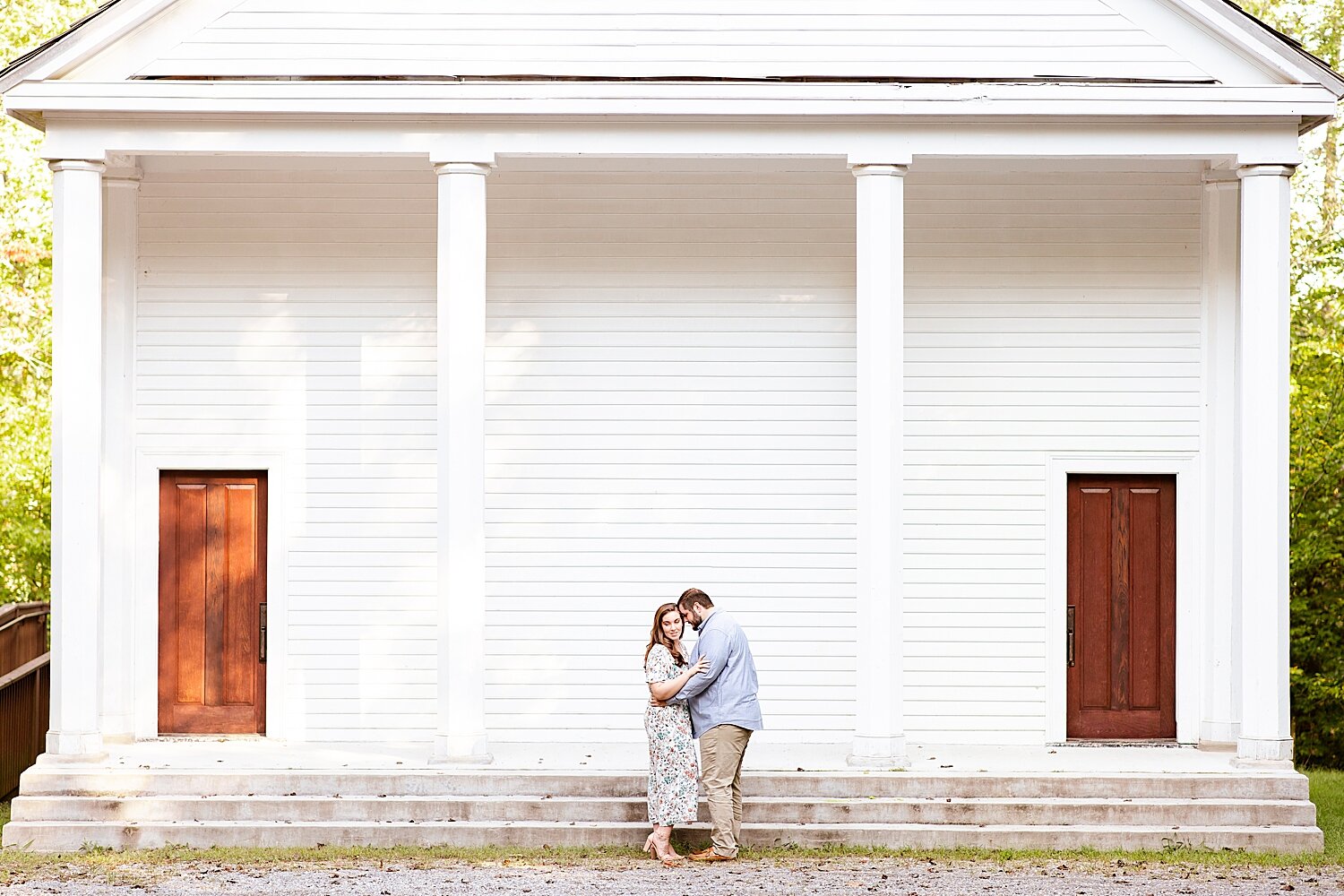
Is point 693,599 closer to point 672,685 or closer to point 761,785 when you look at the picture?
point 672,685

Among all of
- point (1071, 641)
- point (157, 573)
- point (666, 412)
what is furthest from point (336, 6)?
point (1071, 641)

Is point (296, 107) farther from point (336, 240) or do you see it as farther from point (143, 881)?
point (143, 881)

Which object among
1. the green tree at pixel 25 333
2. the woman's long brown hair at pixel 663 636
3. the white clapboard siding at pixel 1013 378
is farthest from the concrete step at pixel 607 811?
the green tree at pixel 25 333

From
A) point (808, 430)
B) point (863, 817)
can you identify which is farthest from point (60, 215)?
point (863, 817)

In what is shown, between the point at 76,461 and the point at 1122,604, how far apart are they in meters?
8.62

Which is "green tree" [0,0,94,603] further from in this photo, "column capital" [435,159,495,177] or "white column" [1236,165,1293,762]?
"white column" [1236,165,1293,762]

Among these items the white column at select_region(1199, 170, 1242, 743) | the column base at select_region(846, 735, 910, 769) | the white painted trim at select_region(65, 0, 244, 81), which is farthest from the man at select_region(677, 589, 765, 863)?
the white painted trim at select_region(65, 0, 244, 81)

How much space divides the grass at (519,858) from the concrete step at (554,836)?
0.07 meters

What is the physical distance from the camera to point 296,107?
10.8 metres

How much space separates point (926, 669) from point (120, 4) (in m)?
8.35

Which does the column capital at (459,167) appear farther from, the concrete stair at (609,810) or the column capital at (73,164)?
the concrete stair at (609,810)

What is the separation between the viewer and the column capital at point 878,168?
36.1ft

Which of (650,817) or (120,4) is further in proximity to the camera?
(120,4)

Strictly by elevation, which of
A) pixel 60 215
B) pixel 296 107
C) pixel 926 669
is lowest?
pixel 926 669
